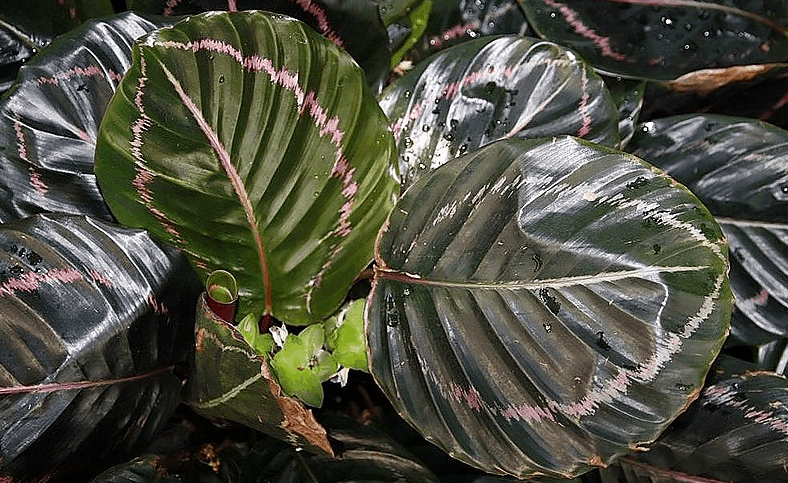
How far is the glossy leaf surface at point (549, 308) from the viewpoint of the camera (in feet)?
1.78

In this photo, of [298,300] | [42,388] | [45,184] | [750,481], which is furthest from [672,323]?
[45,184]

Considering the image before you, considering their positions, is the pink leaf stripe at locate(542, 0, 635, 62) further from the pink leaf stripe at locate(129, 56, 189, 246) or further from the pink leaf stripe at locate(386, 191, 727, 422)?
the pink leaf stripe at locate(129, 56, 189, 246)

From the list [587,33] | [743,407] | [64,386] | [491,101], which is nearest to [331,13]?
[491,101]

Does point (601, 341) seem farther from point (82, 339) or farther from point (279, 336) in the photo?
point (82, 339)

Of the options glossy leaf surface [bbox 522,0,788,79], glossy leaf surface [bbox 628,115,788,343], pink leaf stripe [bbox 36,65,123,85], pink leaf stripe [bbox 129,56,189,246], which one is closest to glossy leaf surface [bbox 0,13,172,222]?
pink leaf stripe [bbox 36,65,123,85]

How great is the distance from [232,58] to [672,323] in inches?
14.8

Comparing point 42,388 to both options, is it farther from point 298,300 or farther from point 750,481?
point 750,481

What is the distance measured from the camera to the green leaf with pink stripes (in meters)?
0.59

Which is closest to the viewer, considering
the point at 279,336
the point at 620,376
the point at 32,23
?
the point at 620,376

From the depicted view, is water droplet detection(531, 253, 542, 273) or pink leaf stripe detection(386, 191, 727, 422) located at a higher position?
water droplet detection(531, 253, 542, 273)

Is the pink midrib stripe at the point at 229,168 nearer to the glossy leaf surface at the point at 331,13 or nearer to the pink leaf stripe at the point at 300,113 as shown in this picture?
the pink leaf stripe at the point at 300,113

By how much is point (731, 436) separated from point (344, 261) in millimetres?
393

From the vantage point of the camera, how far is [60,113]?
0.71 m

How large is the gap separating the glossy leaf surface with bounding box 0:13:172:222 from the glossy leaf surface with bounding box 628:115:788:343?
60 centimetres
